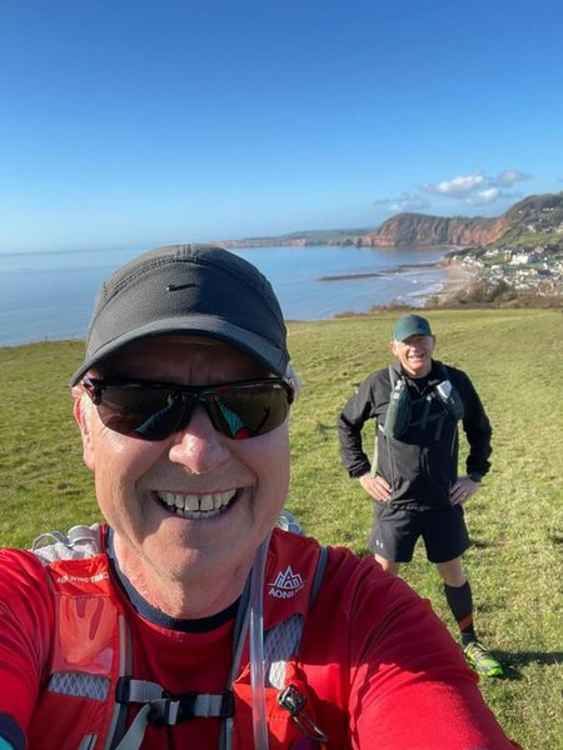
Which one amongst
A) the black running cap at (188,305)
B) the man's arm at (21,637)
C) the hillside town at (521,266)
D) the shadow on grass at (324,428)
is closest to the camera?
the man's arm at (21,637)

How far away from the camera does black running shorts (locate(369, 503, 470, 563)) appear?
465 centimetres

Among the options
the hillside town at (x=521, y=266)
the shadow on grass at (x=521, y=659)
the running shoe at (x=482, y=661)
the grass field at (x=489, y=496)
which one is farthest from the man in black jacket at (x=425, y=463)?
the hillside town at (x=521, y=266)

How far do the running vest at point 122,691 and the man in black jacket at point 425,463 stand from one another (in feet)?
10.1

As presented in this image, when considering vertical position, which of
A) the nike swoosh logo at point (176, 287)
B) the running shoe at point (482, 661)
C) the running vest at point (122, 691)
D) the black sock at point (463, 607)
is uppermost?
the nike swoosh logo at point (176, 287)

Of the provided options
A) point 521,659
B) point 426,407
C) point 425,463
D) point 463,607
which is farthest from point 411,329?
point 521,659

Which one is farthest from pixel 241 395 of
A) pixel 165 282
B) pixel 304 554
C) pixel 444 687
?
pixel 444 687

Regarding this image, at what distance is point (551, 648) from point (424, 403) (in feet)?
8.10

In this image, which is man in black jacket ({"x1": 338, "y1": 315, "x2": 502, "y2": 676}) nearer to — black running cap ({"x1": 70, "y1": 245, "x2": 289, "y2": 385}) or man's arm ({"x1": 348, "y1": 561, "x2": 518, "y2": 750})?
man's arm ({"x1": 348, "y1": 561, "x2": 518, "y2": 750})

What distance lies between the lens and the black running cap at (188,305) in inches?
57.2

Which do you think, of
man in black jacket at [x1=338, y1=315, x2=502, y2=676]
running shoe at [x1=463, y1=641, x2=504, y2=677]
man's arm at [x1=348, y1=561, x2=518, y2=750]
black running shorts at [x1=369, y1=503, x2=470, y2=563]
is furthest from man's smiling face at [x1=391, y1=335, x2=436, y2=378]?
man's arm at [x1=348, y1=561, x2=518, y2=750]

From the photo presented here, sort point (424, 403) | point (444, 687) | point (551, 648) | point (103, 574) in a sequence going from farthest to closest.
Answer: point (551, 648) → point (424, 403) → point (103, 574) → point (444, 687)

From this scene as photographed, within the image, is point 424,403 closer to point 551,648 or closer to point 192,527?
point 551,648

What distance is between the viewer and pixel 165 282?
5.05 feet

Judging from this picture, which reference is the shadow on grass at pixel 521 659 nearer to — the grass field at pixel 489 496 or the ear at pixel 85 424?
the grass field at pixel 489 496
